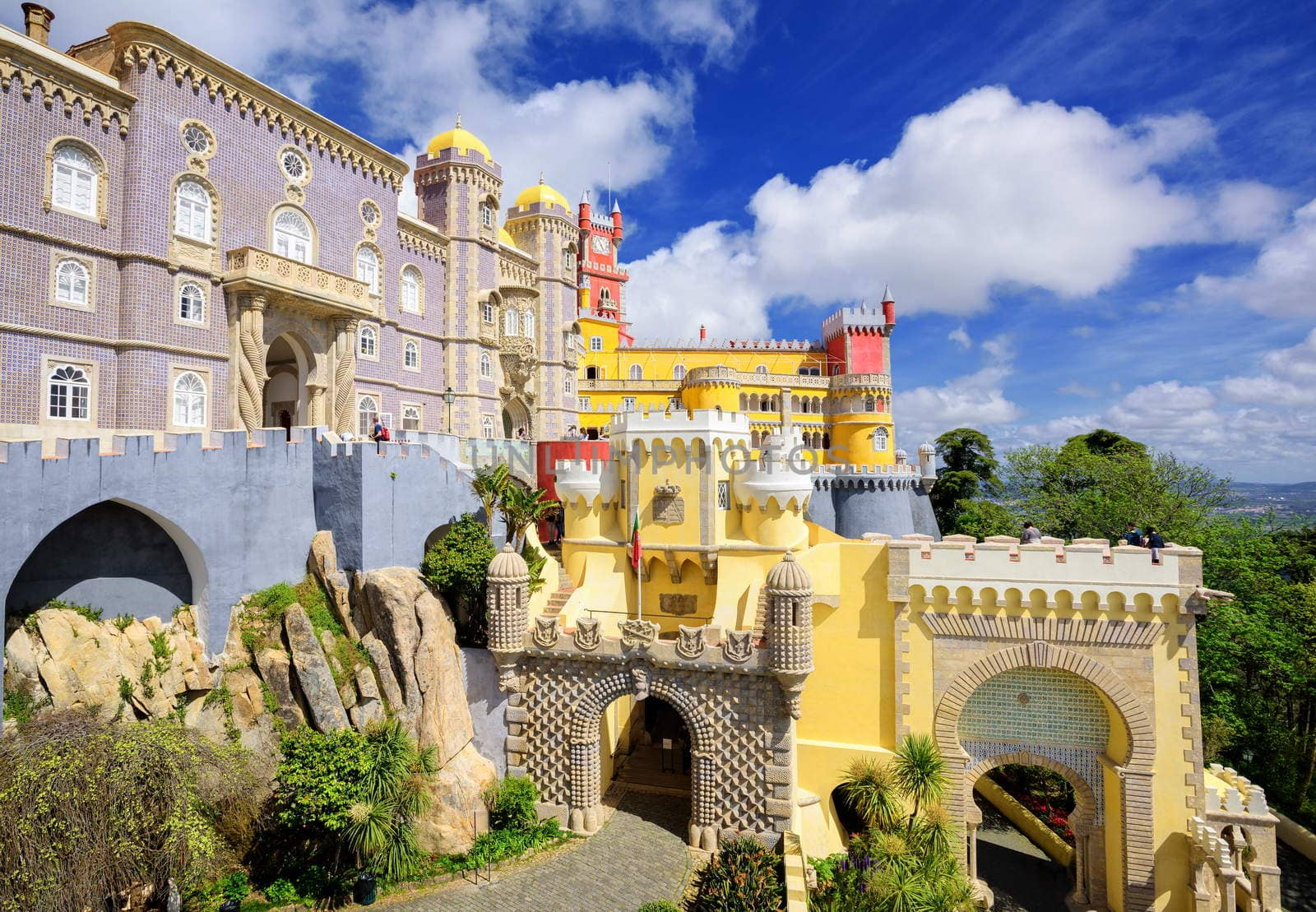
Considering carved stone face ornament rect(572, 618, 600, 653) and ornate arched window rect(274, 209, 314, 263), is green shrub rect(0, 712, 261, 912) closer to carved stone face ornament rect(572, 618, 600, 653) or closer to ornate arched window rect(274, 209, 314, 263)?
carved stone face ornament rect(572, 618, 600, 653)

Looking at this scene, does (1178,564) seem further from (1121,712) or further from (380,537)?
(380,537)

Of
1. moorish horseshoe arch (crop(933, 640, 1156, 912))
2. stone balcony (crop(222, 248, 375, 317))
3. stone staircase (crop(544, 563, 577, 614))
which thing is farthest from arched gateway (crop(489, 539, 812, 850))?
stone balcony (crop(222, 248, 375, 317))

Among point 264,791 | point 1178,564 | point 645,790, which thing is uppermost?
point 1178,564

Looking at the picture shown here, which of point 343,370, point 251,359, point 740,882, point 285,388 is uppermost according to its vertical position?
point 343,370

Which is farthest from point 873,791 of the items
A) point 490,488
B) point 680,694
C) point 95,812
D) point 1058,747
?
point 95,812

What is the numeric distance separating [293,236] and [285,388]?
6.48m

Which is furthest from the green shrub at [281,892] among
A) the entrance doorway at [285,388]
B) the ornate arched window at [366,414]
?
the ornate arched window at [366,414]

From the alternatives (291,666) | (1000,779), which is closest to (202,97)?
(291,666)

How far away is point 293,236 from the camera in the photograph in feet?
88.7

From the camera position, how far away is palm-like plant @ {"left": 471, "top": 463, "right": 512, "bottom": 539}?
24359mm

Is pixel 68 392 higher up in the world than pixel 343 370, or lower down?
lower down

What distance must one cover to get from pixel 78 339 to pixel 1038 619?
30811mm

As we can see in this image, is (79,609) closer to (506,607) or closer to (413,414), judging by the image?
(506,607)

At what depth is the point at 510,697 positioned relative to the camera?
21.0 meters
